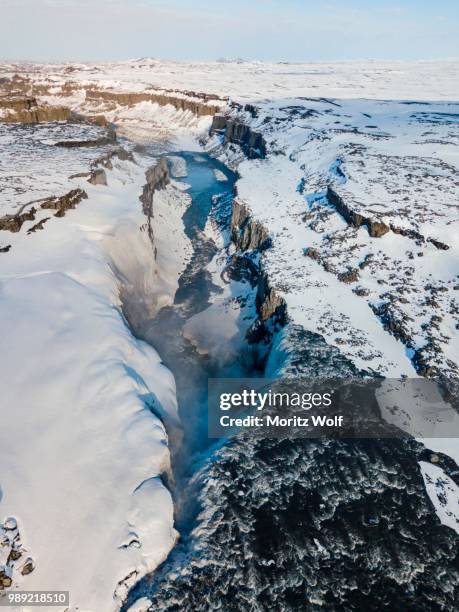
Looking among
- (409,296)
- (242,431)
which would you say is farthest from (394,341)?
(242,431)

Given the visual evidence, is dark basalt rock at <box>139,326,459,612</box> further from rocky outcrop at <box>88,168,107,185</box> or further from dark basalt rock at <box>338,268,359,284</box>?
rocky outcrop at <box>88,168,107,185</box>

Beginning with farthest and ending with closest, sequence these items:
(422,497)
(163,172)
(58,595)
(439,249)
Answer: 1. (163,172)
2. (439,249)
3. (422,497)
4. (58,595)

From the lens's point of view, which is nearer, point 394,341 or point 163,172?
point 394,341

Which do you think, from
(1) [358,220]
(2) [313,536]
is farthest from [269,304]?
(2) [313,536]

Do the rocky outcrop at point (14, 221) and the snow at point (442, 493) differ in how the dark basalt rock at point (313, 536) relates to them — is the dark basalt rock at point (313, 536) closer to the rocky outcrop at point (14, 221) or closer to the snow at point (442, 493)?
the snow at point (442, 493)

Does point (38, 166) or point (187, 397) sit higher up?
point (38, 166)

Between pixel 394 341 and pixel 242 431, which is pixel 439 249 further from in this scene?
pixel 242 431

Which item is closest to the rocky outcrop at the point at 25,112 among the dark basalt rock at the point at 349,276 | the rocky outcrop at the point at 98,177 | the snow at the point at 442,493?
the rocky outcrop at the point at 98,177

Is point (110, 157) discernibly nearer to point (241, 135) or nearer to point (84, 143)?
point (84, 143)
